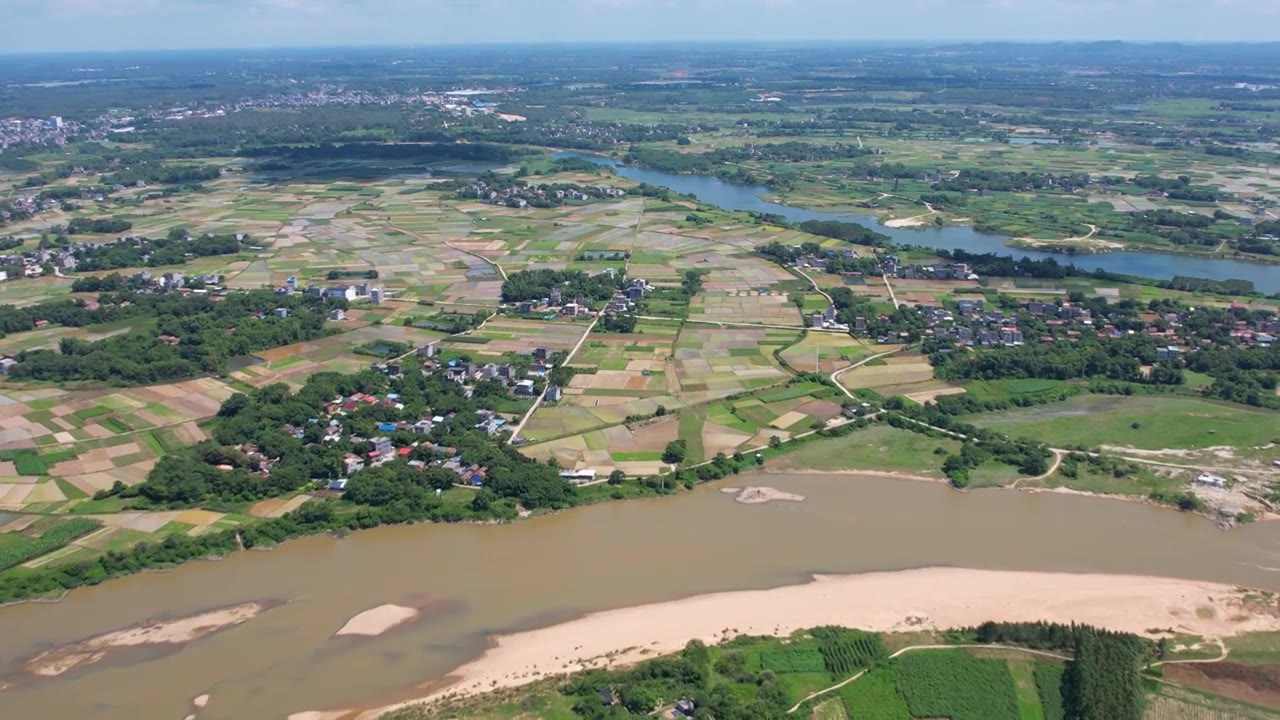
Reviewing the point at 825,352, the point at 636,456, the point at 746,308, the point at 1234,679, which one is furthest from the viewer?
the point at 746,308

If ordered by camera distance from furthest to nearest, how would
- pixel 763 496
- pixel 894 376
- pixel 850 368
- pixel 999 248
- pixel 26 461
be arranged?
pixel 999 248 → pixel 850 368 → pixel 894 376 → pixel 26 461 → pixel 763 496

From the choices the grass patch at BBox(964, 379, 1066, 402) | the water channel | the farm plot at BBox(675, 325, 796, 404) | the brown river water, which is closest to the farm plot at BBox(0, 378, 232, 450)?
the brown river water

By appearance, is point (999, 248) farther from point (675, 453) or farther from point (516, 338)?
point (675, 453)

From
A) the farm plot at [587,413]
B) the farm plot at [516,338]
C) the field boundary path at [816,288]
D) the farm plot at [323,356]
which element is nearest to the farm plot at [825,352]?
the field boundary path at [816,288]

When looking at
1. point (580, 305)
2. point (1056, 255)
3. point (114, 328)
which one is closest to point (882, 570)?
point (580, 305)

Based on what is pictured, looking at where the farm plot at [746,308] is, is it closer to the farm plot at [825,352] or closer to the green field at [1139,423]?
the farm plot at [825,352]

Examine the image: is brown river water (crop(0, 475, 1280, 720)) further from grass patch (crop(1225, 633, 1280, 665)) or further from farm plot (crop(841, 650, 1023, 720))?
farm plot (crop(841, 650, 1023, 720))

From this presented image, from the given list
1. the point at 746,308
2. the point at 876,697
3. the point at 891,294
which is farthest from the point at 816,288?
the point at 876,697
